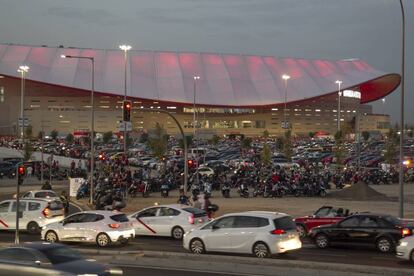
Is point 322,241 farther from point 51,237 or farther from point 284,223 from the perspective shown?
point 51,237

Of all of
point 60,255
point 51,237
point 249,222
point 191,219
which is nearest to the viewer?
point 60,255

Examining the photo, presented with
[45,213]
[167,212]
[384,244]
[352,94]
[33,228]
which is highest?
[352,94]

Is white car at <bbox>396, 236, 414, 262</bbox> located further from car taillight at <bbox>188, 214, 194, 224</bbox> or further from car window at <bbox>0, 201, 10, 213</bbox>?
car window at <bbox>0, 201, 10, 213</bbox>

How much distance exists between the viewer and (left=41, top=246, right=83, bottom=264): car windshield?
9.98 metres

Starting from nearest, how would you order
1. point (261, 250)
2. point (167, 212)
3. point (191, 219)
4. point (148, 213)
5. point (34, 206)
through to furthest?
1. point (261, 250)
2. point (191, 219)
3. point (167, 212)
4. point (148, 213)
5. point (34, 206)

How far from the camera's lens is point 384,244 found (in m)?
17.2

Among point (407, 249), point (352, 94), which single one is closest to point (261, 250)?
point (407, 249)

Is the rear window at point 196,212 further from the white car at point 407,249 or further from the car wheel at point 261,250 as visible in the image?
the white car at point 407,249

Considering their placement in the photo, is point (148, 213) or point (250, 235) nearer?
point (250, 235)

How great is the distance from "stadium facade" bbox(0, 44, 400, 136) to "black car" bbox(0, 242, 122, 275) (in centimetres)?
9578

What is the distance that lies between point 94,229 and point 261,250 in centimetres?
555

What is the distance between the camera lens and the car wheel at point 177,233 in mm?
19938

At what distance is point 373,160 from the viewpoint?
58.0 metres

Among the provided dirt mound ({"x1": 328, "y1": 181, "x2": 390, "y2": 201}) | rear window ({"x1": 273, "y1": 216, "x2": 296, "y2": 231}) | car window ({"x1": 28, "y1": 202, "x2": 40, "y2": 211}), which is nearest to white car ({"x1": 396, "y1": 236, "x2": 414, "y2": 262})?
rear window ({"x1": 273, "y1": 216, "x2": 296, "y2": 231})
